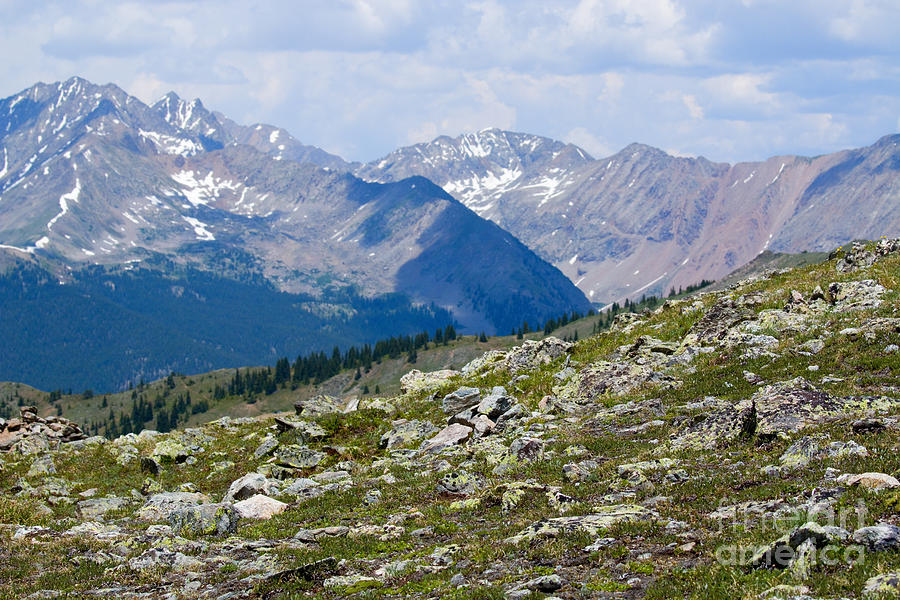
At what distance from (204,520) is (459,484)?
9334 mm

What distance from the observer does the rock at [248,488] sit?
29516mm

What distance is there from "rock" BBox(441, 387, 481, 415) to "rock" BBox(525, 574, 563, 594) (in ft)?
77.3

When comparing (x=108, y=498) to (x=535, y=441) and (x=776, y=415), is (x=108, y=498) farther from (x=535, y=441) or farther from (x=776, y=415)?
(x=776, y=415)

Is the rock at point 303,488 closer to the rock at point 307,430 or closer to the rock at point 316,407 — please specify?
the rock at point 307,430

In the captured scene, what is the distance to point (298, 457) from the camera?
1391 inches

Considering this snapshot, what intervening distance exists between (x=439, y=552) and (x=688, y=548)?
6.62 metres

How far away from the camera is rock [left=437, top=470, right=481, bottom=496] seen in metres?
25.1

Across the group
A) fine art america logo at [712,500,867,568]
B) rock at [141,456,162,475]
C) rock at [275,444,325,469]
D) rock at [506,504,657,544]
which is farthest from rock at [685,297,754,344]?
rock at [141,456,162,475]

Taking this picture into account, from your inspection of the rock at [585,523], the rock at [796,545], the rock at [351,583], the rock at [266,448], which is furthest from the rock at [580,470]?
the rock at [266,448]

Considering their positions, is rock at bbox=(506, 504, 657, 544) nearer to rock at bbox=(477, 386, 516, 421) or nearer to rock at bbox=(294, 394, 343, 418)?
rock at bbox=(477, 386, 516, 421)

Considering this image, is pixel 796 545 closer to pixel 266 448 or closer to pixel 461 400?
pixel 461 400

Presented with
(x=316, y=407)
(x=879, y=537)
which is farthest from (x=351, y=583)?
(x=316, y=407)

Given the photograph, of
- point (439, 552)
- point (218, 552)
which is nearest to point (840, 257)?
point (439, 552)

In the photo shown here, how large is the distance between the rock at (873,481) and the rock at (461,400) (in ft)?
75.4
